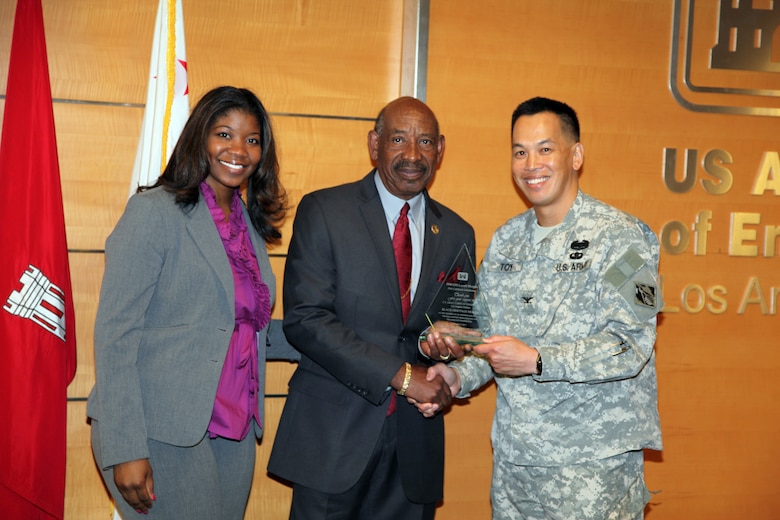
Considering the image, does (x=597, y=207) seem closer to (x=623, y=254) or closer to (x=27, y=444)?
(x=623, y=254)

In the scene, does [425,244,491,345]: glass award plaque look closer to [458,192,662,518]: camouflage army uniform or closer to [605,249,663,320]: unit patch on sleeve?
[458,192,662,518]: camouflage army uniform

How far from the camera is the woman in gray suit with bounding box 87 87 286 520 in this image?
2076 millimetres

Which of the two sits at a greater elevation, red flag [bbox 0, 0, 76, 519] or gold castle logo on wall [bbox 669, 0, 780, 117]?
gold castle logo on wall [bbox 669, 0, 780, 117]

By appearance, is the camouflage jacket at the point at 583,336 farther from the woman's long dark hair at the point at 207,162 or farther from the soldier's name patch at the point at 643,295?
the woman's long dark hair at the point at 207,162

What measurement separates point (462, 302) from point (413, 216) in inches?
17.5

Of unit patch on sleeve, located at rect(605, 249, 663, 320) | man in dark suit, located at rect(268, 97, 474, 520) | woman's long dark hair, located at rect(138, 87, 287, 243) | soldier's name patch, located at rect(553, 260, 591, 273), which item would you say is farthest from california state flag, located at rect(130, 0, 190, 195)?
unit patch on sleeve, located at rect(605, 249, 663, 320)

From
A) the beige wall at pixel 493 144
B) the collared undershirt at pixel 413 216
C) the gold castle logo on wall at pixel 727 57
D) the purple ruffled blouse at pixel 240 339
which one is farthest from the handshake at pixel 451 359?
the gold castle logo on wall at pixel 727 57

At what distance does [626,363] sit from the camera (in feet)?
7.28

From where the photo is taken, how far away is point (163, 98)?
2854 millimetres

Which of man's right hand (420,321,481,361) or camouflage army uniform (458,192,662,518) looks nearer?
camouflage army uniform (458,192,662,518)

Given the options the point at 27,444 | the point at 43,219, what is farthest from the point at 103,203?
the point at 27,444

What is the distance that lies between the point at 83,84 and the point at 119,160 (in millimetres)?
343

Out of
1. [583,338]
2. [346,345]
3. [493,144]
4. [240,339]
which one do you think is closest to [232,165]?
[240,339]

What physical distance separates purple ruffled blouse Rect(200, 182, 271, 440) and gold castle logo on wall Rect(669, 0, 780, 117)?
2.34m
